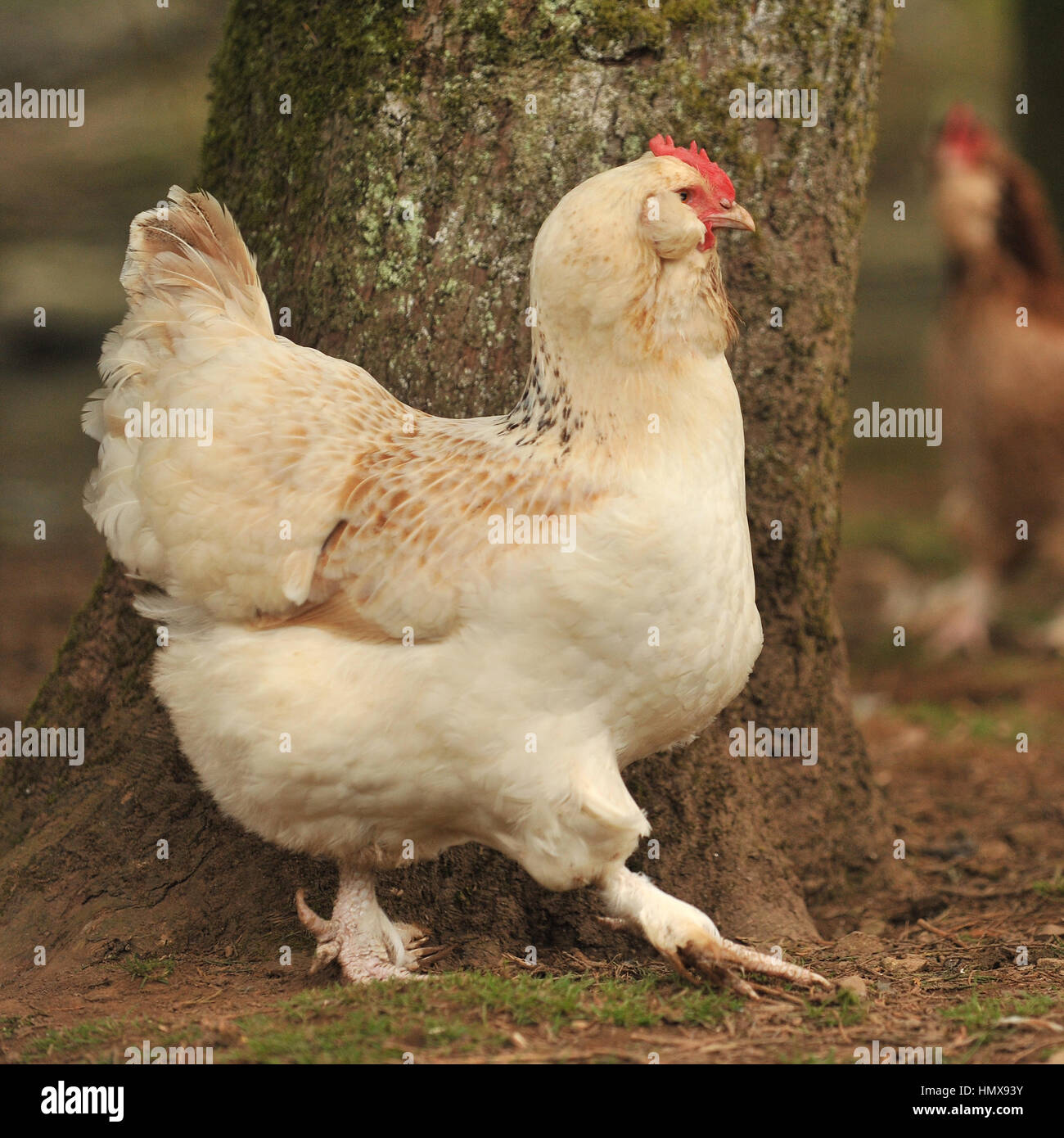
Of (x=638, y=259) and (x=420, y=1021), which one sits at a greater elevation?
(x=638, y=259)

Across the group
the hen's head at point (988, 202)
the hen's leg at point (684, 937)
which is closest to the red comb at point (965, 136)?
the hen's head at point (988, 202)

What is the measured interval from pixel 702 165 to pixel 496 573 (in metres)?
1.21

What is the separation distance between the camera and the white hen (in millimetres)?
3000

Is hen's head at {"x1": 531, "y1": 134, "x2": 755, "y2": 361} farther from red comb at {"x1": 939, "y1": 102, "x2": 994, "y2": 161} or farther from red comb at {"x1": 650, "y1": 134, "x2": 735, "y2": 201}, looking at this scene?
red comb at {"x1": 939, "y1": 102, "x2": 994, "y2": 161}

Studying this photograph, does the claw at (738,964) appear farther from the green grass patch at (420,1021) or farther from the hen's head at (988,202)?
the hen's head at (988,202)

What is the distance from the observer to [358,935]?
352 centimetres

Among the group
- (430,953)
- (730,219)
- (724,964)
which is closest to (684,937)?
(724,964)

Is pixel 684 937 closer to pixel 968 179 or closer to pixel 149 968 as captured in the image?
pixel 149 968

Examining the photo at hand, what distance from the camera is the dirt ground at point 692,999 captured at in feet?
9.48

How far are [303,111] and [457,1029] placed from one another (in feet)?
9.38

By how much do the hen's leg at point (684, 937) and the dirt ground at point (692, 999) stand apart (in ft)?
0.17

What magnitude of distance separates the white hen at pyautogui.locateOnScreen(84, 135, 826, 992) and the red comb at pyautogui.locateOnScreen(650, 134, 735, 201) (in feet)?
0.04

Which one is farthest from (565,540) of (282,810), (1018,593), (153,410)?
(1018,593)
